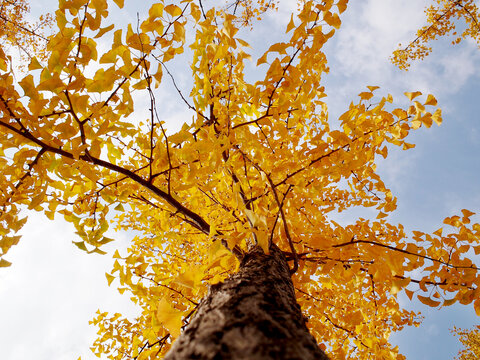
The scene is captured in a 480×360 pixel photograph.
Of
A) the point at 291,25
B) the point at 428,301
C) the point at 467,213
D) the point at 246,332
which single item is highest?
the point at 291,25

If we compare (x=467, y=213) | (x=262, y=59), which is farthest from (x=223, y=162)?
(x=467, y=213)

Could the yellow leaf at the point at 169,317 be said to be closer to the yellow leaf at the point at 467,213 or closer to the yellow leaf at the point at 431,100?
the yellow leaf at the point at 431,100

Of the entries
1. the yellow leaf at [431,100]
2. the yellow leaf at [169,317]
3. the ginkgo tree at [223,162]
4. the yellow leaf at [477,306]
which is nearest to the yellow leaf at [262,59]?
the ginkgo tree at [223,162]

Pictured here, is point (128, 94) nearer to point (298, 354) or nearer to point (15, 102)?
point (15, 102)

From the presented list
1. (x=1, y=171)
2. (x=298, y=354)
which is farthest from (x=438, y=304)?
(x=1, y=171)

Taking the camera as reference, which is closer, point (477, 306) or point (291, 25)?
point (291, 25)

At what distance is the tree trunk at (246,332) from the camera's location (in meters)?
0.56

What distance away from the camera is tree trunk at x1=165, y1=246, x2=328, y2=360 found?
560 mm

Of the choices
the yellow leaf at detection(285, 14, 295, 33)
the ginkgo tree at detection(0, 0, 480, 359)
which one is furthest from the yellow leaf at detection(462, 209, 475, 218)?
the yellow leaf at detection(285, 14, 295, 33)

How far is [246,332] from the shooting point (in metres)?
0.62

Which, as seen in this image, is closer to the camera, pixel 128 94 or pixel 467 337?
pixel 128 94

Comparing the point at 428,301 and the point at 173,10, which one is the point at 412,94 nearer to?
the point at 428,301

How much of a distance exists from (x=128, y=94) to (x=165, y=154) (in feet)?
1.27

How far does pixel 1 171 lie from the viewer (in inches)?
60.2
